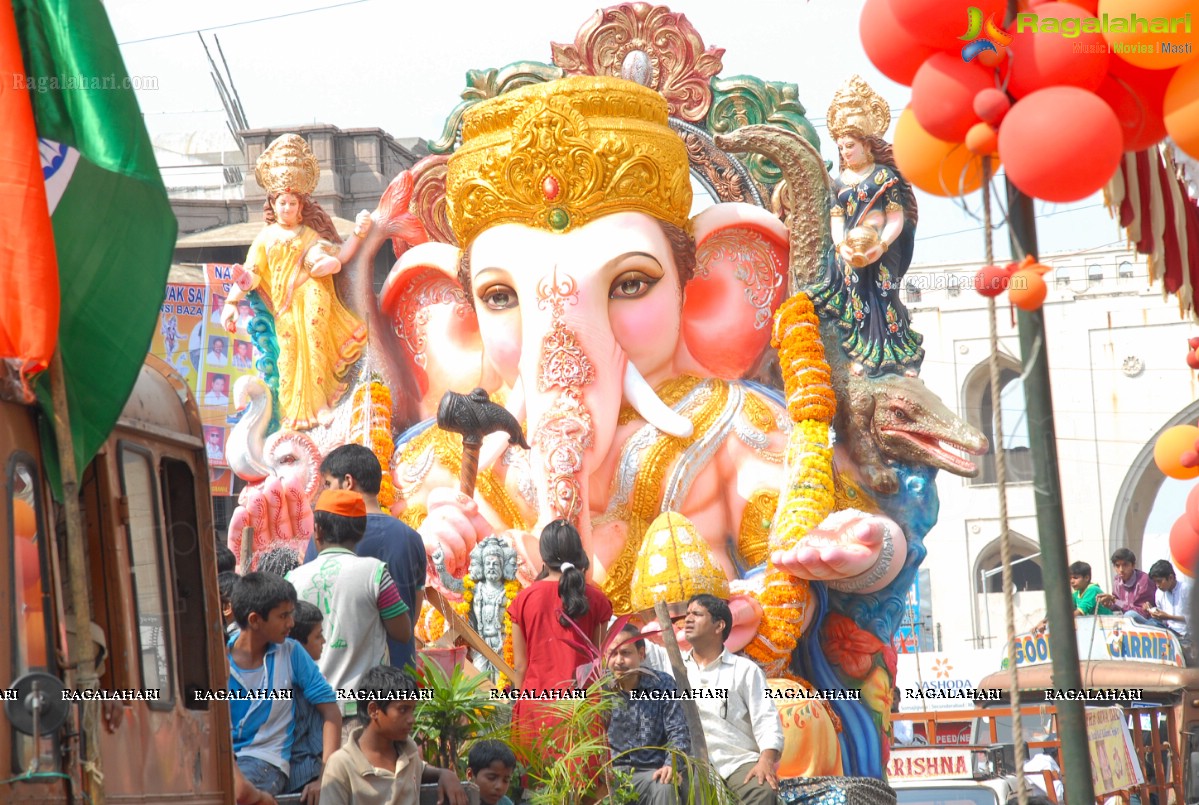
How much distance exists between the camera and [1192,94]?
162 inches

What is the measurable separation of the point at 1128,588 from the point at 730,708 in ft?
19.6

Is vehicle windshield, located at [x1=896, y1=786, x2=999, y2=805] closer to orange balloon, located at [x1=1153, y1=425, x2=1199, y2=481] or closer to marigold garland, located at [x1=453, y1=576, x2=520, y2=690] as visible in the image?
marigold garland, located at [x1=453, y1=576, x2=520, y2=690]

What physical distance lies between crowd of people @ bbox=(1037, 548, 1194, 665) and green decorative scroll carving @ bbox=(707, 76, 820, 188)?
311cm

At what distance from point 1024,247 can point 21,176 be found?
2.30 metres

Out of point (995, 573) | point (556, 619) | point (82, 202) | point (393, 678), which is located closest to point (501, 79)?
point (556, 619)

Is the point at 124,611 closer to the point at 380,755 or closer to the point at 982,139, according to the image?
the point at 380,755

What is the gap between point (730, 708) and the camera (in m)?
6.43

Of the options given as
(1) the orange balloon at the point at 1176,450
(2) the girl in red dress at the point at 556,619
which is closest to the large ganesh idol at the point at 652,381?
(2) the girl in red dress at the point at 556,619

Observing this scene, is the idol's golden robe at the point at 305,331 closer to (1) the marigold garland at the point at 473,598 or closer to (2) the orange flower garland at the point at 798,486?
(1) the marigold garland at the point at 473,598

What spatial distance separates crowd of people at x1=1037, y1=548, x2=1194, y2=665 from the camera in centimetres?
1101

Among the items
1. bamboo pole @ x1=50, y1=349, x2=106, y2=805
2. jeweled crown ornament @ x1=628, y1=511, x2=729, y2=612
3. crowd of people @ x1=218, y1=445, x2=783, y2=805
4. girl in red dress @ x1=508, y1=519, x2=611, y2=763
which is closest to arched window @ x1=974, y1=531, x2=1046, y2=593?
jeweled crown ornament @ x1=628, y1=511, x2=729, y2=612

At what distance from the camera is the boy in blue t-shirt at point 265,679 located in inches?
204

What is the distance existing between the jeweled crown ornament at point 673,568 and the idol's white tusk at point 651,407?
2.28 ft

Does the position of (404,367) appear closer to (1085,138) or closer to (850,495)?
(850,495)
